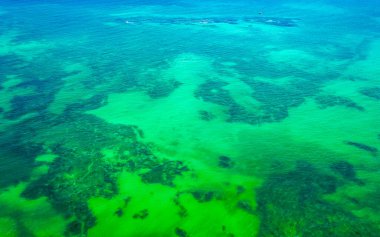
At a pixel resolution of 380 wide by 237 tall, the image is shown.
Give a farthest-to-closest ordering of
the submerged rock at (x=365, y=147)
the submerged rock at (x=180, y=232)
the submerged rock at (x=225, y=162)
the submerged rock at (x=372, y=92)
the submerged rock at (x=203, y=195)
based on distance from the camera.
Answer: the submerged rock at (x=372, y=92) → the submerged rock at (x=365, y=147) → the submerged rock at (x=225, y=162) → the submerged rock at (x=203, y=195) → the submerged rock at (x=180, y=232)

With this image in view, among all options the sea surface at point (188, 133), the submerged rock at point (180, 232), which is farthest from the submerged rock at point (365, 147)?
the submerged rock at point (180, 232)

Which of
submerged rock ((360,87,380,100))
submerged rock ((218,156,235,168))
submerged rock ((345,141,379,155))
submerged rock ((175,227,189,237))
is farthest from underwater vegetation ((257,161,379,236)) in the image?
submerged rock ((360,87,380,100))

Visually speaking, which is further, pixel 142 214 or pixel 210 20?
pixel 210 20

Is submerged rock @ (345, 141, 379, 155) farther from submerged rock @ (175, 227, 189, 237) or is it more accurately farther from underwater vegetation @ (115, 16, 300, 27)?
underwater vegetation @ (115, 16, 300, 27)

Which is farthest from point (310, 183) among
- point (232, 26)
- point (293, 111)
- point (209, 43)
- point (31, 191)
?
point (232, 26)

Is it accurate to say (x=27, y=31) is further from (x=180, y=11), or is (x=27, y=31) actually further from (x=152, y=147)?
(x=152, y=147)

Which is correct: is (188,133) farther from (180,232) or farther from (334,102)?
(334,102)

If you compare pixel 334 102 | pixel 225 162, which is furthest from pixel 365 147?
pixel 225 162

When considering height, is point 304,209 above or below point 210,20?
below

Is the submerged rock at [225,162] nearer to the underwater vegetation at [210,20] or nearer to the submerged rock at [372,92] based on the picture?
the submerged rock at [372,92]

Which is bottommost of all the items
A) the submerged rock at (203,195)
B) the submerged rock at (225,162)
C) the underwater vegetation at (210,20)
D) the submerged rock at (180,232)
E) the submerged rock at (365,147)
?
the submerged rock at (180,232)
